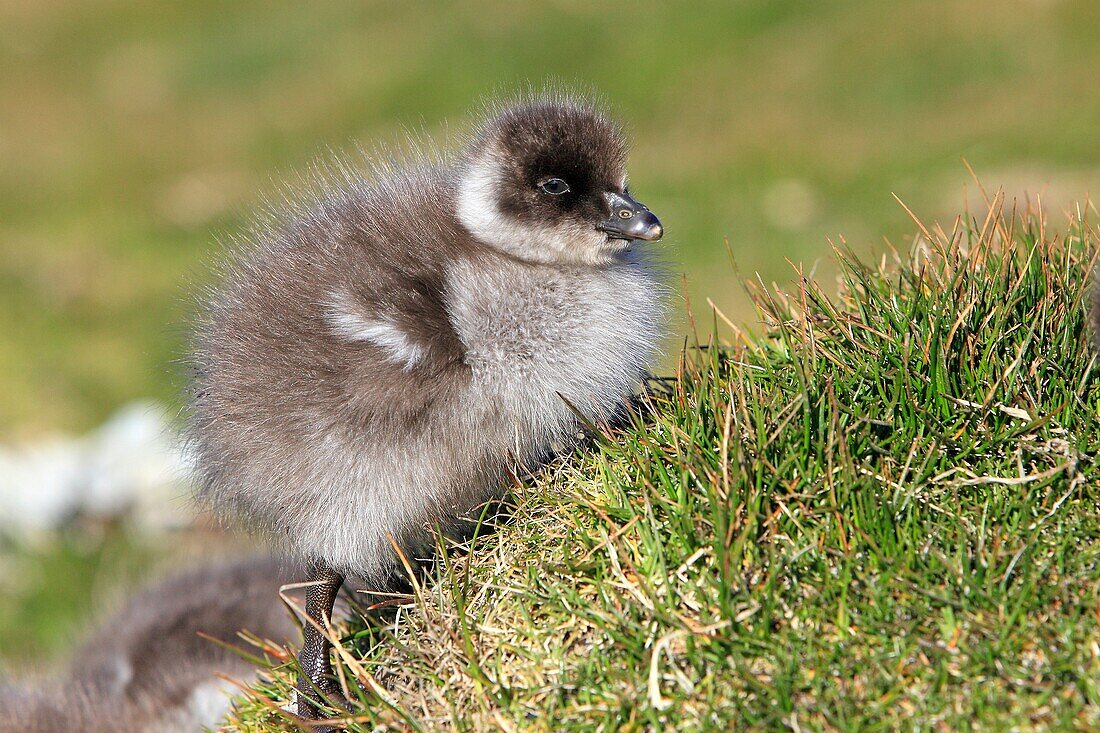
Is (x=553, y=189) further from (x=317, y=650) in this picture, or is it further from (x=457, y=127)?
(x=457, y=127)

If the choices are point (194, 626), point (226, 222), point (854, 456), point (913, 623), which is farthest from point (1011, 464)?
point (226, 222)

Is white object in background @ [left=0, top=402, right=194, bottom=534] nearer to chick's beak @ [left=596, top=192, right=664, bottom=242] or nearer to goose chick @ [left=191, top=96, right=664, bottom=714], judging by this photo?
goose chick @ [left=191, top=96, right=664, bottom=714]

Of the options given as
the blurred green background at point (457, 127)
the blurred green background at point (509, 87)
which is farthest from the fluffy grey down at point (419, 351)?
the blurred green background at point (509, 87)

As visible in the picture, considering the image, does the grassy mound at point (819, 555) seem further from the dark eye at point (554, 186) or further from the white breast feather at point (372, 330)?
the dark eye at point (554, 186)

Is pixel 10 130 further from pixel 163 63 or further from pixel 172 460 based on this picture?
pixel 172 460

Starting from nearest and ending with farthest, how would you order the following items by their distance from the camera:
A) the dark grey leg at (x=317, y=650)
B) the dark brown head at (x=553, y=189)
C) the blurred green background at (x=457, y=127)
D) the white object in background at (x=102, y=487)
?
1. the dark grey leg at (x=317, y=650)
2. the dark brown head at (x=553, y=189)
3. the white object in background at (x=102, y=487)
4. the blurred green background at (x=457, y=127)

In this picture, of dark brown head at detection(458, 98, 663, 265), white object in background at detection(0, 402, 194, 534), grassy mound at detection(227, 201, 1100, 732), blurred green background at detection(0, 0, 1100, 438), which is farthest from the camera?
blurred green background at detection(0, 0, 1100, 438)

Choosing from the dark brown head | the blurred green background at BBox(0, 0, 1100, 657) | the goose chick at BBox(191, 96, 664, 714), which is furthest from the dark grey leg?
the blurred green background at BBox(0, 0, 1100, 657)

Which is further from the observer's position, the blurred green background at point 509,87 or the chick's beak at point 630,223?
the blurred green background at point 509,87
